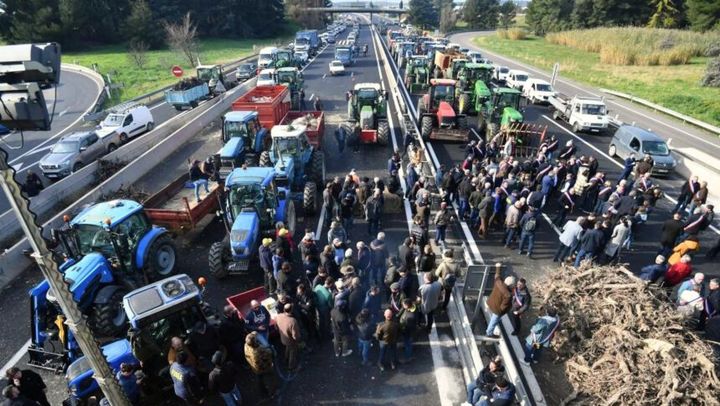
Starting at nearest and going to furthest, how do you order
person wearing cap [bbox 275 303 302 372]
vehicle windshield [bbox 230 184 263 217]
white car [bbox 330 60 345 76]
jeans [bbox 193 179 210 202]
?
person wearing cap [bbox 275 303 302 372] → vehicle windshield [bbox 230 184 263 217] → jeans [bbox 193 179 210 202] → white car [bbox 330 60 345 76]

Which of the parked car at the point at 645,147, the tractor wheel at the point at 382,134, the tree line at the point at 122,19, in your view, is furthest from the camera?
the tree line at the point at 122,19

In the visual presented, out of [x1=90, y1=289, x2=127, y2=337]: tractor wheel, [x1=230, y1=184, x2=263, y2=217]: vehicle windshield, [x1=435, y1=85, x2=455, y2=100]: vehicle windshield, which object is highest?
[x1=435, y1=85, x2=455, y2=100]: vehicle windshield

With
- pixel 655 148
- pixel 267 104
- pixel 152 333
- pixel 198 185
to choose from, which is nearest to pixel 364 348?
pixel 152 333

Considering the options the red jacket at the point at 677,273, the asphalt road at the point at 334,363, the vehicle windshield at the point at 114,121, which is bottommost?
the asphalt road at the point at 334,363

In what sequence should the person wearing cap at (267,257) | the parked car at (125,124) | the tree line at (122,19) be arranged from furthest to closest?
the tree line at (122,19), the parked car at (125,124), the person wearing cap at (267,257)

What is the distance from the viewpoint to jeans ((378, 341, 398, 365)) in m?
7.08

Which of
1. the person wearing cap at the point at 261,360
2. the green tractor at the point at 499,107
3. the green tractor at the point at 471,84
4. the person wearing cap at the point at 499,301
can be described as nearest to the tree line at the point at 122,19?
the green tractor at the point at 471,84

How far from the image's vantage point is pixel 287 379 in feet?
23.2

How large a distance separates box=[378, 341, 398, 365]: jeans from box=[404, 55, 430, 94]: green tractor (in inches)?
924

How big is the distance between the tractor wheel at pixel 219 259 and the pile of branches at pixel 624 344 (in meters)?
7.30

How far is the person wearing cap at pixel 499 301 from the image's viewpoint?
7090 mm

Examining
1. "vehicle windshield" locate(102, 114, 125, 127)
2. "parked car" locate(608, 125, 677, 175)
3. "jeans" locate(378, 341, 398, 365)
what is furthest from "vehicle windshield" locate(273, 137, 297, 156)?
"parked car" locate(608, 125, 677, 175)

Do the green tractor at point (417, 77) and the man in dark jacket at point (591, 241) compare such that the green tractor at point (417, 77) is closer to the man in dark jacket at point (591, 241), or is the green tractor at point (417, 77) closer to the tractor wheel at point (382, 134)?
the tractor wheel at point (382, 134)

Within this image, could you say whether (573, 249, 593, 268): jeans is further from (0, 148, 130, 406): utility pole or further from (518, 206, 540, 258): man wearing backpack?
(0, 148, 130, 406): utility pole
